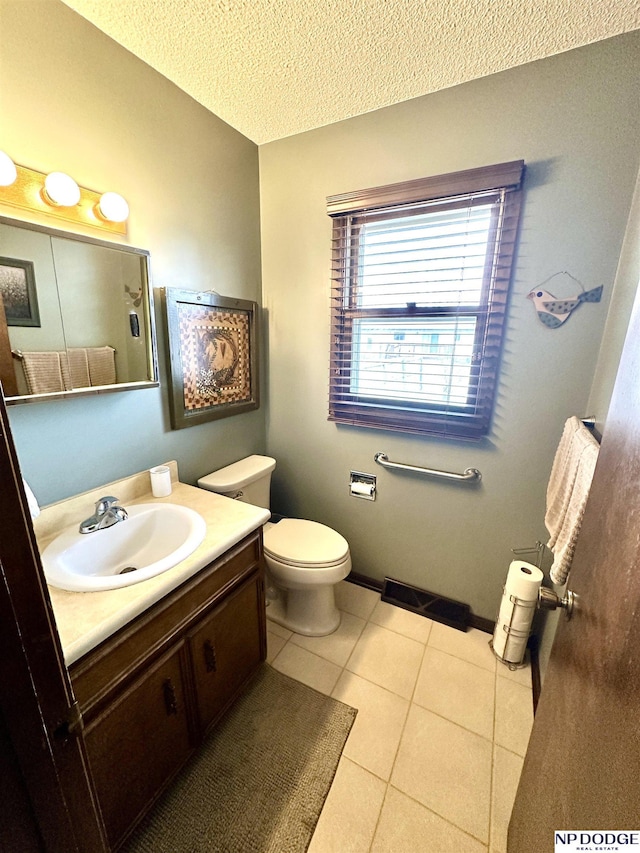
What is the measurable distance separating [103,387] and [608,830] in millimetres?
1572

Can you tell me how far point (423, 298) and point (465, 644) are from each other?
173 centimetres

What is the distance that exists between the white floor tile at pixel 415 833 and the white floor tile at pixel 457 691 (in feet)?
1.12

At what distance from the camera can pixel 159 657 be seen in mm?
1002

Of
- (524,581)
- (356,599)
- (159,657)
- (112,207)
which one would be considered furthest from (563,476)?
(112,207)

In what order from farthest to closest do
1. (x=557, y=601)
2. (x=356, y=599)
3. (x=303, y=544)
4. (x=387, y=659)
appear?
(x=356, y=599) → (x=303, y=544) → (x=387, y=659) → (x=557, y=601)

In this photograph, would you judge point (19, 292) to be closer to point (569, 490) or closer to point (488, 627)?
point (569, 490)

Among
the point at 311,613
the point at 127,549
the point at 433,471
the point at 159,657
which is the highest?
the point at 433,471

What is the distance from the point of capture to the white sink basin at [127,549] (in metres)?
0.95

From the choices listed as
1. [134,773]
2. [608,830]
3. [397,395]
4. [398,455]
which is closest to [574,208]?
[397,395]

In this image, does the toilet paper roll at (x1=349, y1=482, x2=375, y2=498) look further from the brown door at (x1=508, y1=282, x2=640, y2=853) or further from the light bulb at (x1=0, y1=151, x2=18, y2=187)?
the light bulb at (x1=0, y1=151, x2=18, y2=187)

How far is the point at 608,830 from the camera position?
427 mm

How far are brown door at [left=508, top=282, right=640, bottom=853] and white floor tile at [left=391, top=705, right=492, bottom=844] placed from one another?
407mm

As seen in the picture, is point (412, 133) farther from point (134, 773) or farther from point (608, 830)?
point (134, 773)

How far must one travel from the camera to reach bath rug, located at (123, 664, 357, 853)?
104 cm
